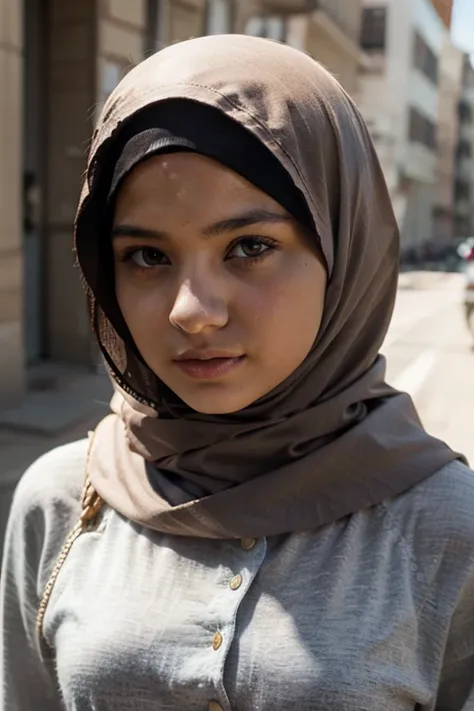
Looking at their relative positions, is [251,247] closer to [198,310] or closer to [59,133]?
[198,310]

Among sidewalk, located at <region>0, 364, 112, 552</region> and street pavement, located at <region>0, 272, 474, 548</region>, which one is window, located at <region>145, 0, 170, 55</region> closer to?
sidewalk, located at <region>0, 364, 112, 552</region>

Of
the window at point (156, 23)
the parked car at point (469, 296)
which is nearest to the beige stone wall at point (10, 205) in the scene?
the window at point (156, 23)

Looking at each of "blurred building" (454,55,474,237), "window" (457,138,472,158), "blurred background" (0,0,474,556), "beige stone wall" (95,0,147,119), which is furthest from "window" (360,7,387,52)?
"window" (457,138,472,158)

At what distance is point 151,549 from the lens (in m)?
1.30

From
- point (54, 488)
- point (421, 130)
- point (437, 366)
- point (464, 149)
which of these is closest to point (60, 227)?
point (437, 366)

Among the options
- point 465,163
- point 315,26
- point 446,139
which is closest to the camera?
point 315,26

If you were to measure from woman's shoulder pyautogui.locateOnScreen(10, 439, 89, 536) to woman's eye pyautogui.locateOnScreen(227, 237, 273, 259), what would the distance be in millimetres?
487

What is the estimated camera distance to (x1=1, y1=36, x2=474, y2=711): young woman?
1150 millimetres

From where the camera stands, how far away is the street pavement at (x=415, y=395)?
5.01m

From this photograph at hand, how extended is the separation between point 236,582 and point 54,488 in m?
0.37

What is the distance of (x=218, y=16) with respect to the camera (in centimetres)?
937

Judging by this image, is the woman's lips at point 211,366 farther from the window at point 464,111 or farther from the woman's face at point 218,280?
the window at point 464,111

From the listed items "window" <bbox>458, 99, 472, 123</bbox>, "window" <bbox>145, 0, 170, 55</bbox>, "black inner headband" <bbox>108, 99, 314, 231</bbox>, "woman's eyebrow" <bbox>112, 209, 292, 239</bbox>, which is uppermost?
"black inner headband" <bbox>108, 99, 314, 231</bbox>

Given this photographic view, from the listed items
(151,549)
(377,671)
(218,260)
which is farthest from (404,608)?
(218,260)
